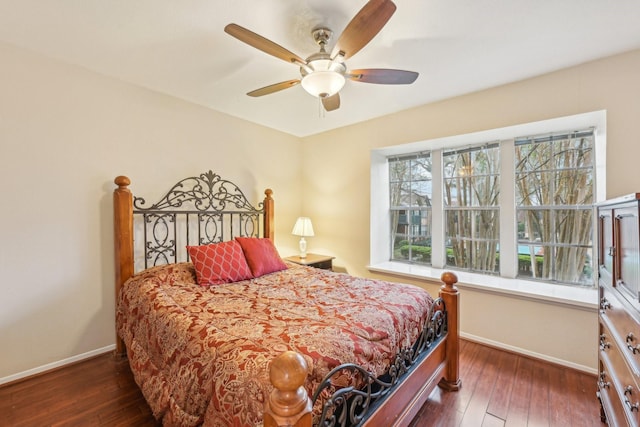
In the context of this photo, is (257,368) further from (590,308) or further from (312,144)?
(312,144)

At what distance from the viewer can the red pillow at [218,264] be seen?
221cm

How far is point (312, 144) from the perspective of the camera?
4.14 meters

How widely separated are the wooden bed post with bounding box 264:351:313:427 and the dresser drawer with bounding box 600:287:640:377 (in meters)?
1.32

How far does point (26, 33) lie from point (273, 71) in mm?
1670

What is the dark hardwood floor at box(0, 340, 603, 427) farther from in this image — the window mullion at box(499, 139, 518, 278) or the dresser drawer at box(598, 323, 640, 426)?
the window mullion at box(499, 139, 518, 278)

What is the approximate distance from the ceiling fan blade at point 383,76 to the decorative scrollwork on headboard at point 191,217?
198cm

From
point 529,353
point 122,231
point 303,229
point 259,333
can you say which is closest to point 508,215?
point 529,353

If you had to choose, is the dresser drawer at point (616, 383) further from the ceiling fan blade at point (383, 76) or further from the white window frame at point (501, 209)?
the ceiling fan blade at point (383, 76)

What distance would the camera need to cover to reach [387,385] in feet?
4.25

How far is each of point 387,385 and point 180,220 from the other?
2.48 m

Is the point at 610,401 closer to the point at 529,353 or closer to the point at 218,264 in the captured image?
the point at 529,353

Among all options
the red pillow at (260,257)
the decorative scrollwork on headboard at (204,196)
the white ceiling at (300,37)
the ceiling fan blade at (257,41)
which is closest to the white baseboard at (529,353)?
the red pillow at (260,257)

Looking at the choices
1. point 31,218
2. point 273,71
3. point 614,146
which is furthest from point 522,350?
point 31,218

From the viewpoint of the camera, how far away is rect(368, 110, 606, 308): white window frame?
2.32m
